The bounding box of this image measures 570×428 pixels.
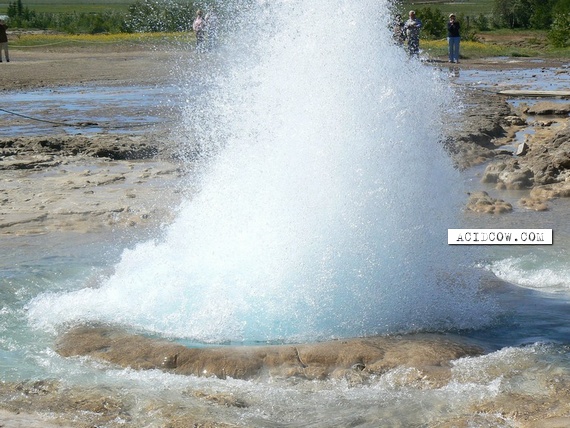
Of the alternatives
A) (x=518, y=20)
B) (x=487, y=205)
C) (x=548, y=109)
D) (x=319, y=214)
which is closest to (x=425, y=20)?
(x=518, y=20)

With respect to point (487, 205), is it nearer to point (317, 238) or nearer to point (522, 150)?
point (522, 150)

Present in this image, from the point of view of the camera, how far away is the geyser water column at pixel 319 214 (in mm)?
5602

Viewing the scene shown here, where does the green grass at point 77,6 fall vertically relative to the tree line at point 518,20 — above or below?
above

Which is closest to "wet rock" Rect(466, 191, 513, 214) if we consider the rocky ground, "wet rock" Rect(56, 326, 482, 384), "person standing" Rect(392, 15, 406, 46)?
the rocky ground

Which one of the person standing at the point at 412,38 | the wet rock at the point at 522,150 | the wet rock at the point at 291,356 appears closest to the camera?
the wet rock at the point at 291,356

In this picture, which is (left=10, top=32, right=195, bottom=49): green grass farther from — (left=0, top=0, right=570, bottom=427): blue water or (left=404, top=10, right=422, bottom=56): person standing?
(left=0, top=0, right=570, bottom=427): blue water

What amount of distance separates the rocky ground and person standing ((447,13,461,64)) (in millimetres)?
5492

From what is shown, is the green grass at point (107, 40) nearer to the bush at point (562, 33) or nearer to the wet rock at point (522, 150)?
the bush at point (562, 33)

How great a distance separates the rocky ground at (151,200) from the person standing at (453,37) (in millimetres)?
5492

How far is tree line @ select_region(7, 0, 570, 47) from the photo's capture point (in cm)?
3119

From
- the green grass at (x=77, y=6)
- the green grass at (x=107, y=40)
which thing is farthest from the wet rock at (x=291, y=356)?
the green grass at (x=77, y=6)

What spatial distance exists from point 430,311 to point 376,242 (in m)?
0.51

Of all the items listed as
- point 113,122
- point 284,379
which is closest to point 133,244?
point 284,379

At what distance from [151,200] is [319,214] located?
3835 mm
